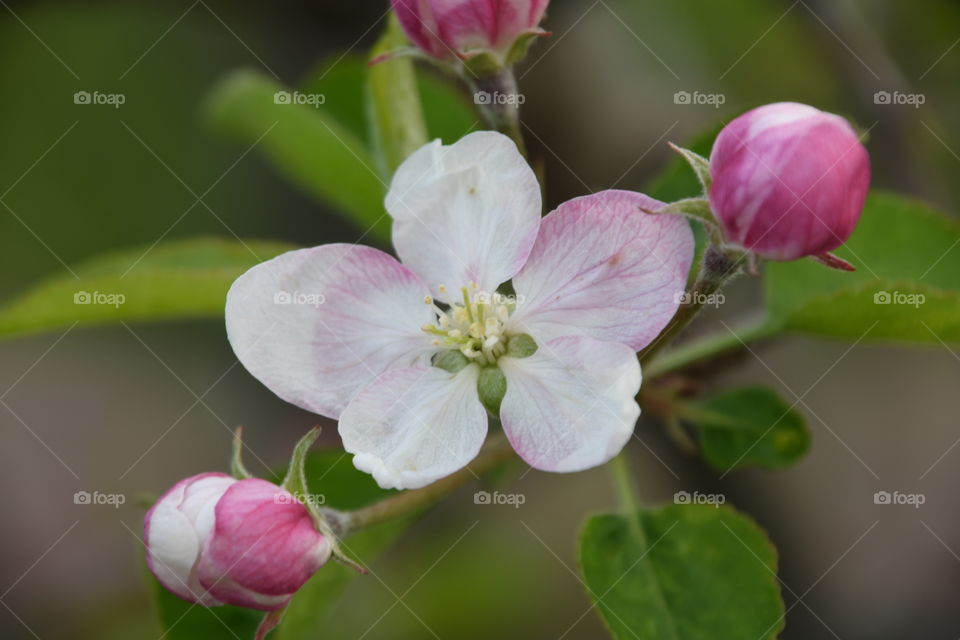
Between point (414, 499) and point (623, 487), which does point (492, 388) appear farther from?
point (623, 487)

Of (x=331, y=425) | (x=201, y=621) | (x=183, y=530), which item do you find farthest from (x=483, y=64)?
(x=331, y=425)

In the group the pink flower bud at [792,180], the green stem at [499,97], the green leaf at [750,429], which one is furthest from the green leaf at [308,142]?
the pink flower bud at [792,180]

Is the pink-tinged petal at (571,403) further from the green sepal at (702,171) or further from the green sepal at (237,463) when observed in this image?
the green sepal at (237,463)

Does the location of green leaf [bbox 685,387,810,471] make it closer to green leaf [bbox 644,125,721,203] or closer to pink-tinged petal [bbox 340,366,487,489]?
green leaf [bbox 644,125,721,203]

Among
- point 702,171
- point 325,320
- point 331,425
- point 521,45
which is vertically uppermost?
point 521,45

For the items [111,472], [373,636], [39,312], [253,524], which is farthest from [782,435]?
[111,472]

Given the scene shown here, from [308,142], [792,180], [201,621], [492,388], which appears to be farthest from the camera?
[308,142]

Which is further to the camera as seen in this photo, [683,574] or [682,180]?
[682,180]
